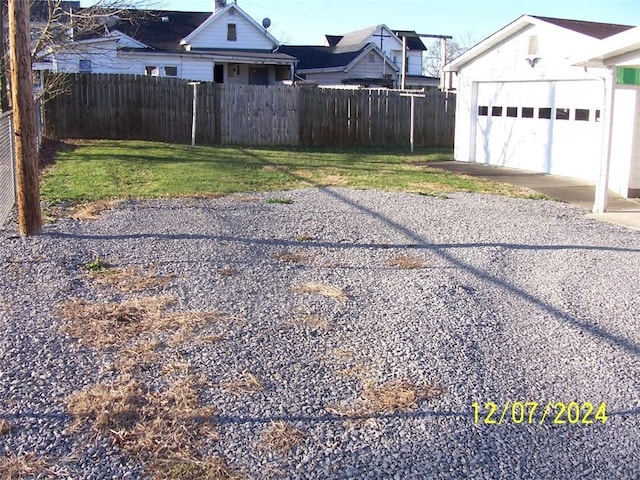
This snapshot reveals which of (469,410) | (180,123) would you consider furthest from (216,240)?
(180,123)

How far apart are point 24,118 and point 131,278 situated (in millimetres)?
2613

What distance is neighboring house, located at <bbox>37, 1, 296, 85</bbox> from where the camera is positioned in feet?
116

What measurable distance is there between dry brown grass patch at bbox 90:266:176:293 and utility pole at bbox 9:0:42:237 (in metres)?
1.80

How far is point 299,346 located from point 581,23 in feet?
46.7

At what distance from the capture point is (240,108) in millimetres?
22219

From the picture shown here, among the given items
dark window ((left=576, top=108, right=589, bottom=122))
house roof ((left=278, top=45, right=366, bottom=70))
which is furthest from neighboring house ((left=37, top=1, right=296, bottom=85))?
dark window ((left=576, top=108, right=589, bottom=122))

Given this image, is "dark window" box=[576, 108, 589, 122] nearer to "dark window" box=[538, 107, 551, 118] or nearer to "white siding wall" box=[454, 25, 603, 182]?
"white siding wall" box=[454, 25, 603, 182]

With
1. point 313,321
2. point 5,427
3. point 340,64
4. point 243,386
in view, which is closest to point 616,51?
point 313,321

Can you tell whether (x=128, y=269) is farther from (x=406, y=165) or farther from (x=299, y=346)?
(x=406, y=165)

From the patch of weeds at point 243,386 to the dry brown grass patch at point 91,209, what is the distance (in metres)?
5.83

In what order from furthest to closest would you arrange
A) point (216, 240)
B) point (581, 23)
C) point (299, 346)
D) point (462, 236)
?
point (581, 23), point (462, 236), point (216, 240), point (299, 346)

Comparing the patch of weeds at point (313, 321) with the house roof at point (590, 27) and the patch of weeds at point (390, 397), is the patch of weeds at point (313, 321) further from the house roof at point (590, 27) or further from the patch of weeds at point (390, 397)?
the house roof at point (590, 27)

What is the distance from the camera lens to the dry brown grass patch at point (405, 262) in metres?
7.65

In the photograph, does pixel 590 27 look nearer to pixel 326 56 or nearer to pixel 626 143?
pixel 626 143
